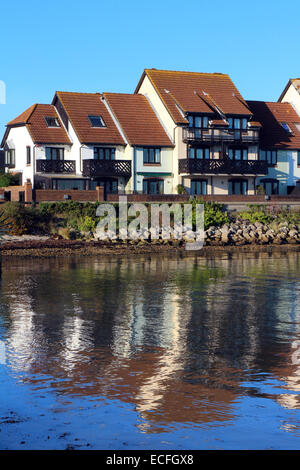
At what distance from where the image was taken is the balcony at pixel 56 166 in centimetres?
6301

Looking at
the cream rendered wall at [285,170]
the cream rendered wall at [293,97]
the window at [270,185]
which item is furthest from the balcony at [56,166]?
the cream rendered wall at [293,97]

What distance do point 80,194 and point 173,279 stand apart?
81.4 ft

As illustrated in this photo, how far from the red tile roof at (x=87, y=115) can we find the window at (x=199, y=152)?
6.53 metres

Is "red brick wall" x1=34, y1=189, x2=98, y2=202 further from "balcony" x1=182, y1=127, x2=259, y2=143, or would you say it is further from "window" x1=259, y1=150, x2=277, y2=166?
"window" x1=259, y1=150, x2=277, y2=166

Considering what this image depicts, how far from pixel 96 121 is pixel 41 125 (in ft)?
16.7

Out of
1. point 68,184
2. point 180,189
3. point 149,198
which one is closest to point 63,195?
point 149,198

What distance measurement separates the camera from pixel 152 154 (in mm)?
66625

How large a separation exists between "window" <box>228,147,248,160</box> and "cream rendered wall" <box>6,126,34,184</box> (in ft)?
62.0

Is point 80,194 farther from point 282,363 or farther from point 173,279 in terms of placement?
point 282,363

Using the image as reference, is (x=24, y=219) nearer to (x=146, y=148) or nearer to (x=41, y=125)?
(x=41, y=125)

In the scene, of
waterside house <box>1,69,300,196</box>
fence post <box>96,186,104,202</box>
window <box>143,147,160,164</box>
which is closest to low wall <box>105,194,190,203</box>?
fence post <box>96,186,104,202</box>

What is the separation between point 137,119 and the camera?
68500 mm

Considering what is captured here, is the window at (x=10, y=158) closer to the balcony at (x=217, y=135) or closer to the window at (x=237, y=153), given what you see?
the balcony at (x=217, y=135)

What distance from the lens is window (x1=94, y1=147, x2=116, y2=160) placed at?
213 ft
